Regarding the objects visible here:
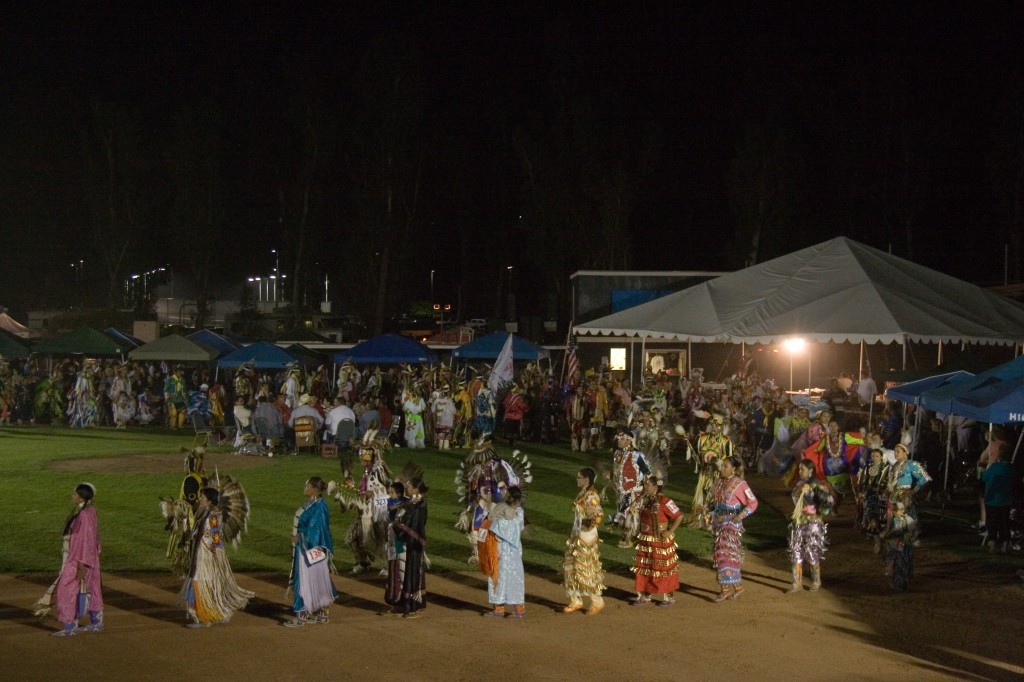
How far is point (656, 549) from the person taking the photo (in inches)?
410

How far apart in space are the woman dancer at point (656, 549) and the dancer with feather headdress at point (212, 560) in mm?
4045

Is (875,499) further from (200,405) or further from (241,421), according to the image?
(200,405)

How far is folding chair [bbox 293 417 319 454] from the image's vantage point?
22078 mm

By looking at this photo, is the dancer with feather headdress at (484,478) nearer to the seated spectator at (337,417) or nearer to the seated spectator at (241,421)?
the seated spectator at (337,417)

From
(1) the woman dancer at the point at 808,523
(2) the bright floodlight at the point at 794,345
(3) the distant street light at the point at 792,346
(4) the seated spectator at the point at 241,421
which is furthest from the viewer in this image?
(3) the distant street light at the point at 792,346

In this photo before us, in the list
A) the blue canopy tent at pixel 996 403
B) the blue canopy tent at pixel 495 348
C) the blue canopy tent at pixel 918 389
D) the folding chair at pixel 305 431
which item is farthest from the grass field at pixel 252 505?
the blue canopy tent at pixel 495 348

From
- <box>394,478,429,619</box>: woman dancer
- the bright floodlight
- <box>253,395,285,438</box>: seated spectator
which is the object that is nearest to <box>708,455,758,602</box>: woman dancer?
<box>394,478,429,619</box>: woman dancer

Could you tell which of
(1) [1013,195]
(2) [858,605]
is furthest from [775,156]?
(2) [858,605]

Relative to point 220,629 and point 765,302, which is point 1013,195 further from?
point 220,629

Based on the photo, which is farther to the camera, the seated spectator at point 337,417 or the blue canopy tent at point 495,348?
the blue canopy tent at point 495,348

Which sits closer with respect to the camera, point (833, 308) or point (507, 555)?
point (507, 555)

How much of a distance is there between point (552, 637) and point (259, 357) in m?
20.5

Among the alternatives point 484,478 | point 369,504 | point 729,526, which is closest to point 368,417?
point 369,504

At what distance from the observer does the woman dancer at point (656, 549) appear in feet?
34.0
